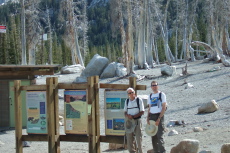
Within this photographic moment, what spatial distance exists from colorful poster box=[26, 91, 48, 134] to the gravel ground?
1740mm

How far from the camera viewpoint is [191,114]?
14.5 metres

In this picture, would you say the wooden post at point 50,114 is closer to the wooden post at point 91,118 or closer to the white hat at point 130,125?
the wooden post at point 91,118

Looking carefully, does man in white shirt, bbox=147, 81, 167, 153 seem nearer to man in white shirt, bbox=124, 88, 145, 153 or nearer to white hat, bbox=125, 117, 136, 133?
man in white shirt, bbox=124, 88, 145, 153

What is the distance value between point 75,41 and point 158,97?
32068mm

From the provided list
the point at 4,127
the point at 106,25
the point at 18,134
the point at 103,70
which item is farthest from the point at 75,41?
the point at 106,25

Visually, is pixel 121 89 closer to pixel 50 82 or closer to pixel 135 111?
pixel 135 111

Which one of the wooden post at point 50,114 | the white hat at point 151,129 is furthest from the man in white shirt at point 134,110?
the wooden post at point 50,114

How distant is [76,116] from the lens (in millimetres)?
8477

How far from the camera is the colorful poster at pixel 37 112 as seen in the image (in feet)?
29.0

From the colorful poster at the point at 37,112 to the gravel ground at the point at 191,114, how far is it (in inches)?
68.5

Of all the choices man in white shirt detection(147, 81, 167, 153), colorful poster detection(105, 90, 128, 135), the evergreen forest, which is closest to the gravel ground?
man in white shirt detection(147, 81, 167, 153)

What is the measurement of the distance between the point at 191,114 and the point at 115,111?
6943 mm

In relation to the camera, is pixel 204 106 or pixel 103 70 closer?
pixel 204 106

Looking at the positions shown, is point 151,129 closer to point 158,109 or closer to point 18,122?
point 158,109
